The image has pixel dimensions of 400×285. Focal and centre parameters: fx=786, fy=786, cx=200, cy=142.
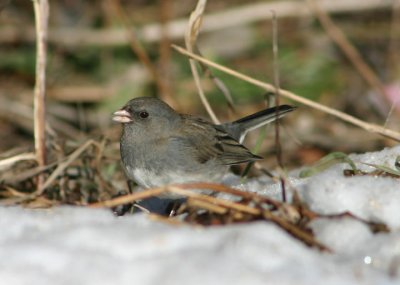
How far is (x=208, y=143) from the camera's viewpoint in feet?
13.0

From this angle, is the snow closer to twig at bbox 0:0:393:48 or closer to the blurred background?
the blurred background

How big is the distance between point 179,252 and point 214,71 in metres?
3.75

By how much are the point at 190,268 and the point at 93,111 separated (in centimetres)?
432

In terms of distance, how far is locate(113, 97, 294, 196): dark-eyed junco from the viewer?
11.8ft

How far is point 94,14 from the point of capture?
6.89m

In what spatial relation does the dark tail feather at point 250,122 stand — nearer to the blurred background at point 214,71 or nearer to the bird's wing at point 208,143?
the bird's wing at point 208,143

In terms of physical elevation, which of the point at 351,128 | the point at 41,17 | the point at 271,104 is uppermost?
the point at 41,17

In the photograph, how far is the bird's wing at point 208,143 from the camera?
3828 millimetres

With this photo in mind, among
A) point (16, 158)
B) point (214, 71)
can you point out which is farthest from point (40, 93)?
point (214, 71)

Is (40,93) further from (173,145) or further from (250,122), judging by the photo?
(250,122)

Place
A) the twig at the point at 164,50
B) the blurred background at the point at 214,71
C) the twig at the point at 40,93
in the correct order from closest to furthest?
the twig at the point at 40,93 < the twig at the point at 164,50 < the blurred background at the point at 214,71

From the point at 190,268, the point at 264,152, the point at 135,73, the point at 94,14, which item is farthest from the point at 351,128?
the point at 190,268

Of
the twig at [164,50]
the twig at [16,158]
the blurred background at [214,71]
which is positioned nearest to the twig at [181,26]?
the blurred background at [214,71]

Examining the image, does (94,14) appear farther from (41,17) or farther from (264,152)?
(41,17)
